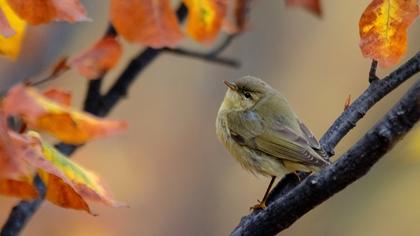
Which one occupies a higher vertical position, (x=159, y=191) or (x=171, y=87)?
(x=171, y=87)

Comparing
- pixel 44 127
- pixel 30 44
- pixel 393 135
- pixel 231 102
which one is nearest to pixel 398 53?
pixel 393 135

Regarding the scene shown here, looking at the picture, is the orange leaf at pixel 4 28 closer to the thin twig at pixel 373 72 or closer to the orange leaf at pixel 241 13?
the thin twig at pixel 373 72

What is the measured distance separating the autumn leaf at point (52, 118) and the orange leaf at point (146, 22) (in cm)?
25

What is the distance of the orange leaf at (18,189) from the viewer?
1.62m

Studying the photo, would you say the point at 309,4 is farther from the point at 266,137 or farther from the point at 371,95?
the point at 371,95

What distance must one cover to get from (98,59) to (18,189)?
0.74 m

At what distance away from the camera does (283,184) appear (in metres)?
2.05

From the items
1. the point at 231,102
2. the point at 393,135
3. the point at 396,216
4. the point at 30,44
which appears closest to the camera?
the point at 393,135

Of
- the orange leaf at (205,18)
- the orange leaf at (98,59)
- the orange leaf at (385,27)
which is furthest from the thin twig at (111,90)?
the orange leaf at (385,27)

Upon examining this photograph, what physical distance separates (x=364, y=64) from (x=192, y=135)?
125 centimetres

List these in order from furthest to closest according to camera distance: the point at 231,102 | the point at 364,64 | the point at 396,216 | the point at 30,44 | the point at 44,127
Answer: the point at 364,64 < the point at 30,44 < the point at 396,216 < the point at 231,102 < the point at 44,127

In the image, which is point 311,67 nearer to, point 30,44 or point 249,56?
point 249,56

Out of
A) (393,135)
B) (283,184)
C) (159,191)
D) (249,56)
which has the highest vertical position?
(393,135)

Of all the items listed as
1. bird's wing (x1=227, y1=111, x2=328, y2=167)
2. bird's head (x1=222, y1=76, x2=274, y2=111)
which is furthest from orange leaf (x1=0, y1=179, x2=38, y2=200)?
bird's head (x1=222, y1=76, x2=274, y2=111)
